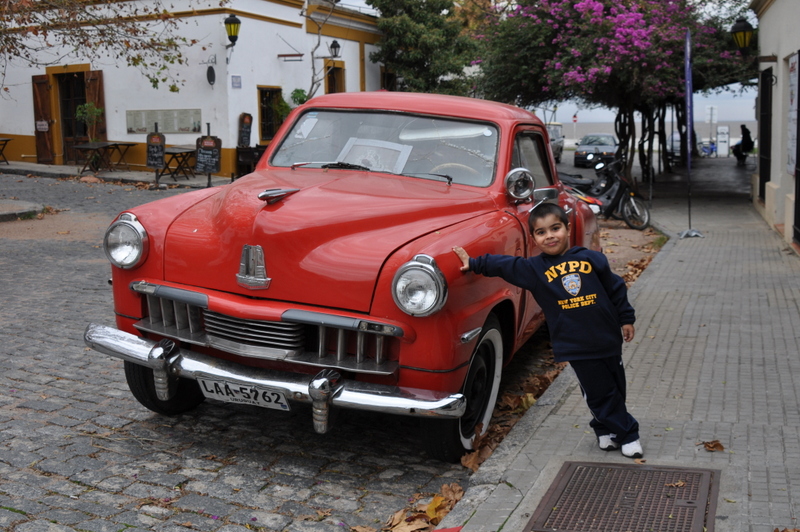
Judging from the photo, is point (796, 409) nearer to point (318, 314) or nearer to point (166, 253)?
point (318, 314)

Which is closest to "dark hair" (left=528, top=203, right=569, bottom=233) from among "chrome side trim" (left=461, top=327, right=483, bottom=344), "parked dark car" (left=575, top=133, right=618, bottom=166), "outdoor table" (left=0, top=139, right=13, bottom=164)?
"chrome side trim" (left=461, top=327, right=483, bottom=344)

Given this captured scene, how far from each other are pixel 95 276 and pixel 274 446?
550 centimetres

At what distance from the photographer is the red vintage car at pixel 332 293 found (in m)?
3.85

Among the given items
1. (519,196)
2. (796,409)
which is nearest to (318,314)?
(519,196)

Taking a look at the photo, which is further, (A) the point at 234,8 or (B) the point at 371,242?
(A) the point at 234,8

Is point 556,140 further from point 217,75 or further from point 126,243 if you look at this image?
point 126,243

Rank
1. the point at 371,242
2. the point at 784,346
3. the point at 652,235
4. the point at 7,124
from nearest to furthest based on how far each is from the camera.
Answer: the point at 371,242 → the point at 784,346 → the point at 652,235 → the point at 7,124

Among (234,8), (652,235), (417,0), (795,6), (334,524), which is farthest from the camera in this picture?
(417,0)

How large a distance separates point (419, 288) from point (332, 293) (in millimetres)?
420

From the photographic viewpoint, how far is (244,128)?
847 inches

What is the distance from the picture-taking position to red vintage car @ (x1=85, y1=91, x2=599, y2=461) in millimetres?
3850

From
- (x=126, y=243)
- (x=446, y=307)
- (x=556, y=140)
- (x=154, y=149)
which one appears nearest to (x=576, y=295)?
(x=446, y=307)

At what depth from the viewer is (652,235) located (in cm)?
1433

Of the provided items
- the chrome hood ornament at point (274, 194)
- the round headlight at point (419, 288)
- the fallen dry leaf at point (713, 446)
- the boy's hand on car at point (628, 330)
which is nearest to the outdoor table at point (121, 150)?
the chrome hood ornament at point (274, 194)
